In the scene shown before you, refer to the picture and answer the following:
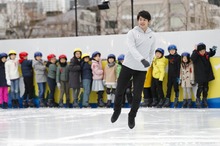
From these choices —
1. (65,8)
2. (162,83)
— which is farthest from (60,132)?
(65,8)

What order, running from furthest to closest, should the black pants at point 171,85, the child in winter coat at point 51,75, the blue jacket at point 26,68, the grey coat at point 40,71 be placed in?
the blue jacket at point 26,68 < the grey coat at point 40,71 < the child in winter coat at point 51,75 < the black pants at point 171,85

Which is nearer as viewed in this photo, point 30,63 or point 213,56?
point 213,56

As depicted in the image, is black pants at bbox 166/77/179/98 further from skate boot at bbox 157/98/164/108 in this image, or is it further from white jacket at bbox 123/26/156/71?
white jacket at bbox 123/26/156/71

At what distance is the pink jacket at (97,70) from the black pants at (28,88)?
195 centimetres

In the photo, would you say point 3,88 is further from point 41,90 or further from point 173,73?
point 173,73

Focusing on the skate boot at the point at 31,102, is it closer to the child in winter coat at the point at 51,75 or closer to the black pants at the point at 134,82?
the child in winter coat at the point at 51,75

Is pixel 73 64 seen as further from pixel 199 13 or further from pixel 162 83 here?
pixel 199 13

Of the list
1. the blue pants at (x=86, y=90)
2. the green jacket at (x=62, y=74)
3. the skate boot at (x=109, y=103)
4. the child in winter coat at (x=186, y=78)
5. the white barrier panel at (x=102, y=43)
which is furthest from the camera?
the green jacket at (x=62, y=74)

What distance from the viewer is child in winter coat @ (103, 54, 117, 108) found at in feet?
42.4

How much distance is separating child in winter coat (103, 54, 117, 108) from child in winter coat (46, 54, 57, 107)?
149 cm

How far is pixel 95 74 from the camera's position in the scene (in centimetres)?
1312

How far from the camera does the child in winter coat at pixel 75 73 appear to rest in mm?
13234

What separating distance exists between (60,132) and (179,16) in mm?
6327

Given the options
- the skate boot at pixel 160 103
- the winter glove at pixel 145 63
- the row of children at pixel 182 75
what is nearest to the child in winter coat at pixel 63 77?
the row of children at pixel 182 75
